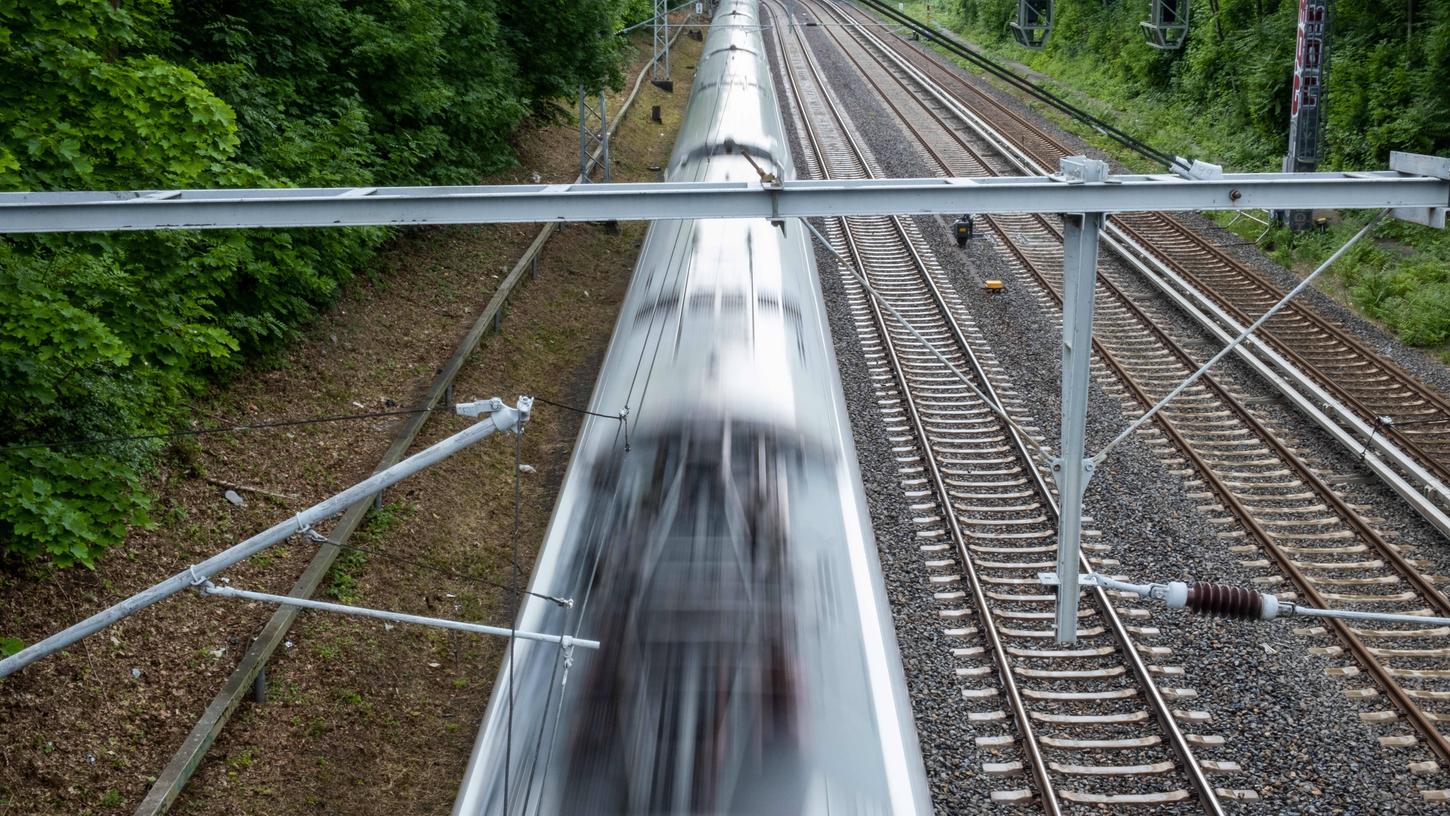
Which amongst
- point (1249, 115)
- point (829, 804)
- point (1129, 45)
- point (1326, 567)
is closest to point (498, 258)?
point (1326, 567)

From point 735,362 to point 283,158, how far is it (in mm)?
6297

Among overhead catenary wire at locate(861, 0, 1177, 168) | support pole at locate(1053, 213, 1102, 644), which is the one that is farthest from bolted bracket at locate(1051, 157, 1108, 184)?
overhead catenary wire at locate(861, 0, 1177, 168)

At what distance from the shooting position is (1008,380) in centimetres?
1459

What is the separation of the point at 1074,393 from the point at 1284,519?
576 centimetres

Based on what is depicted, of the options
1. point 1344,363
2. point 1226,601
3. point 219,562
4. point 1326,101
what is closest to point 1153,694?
point 1226,601

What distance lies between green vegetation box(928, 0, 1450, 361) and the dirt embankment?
12.3m

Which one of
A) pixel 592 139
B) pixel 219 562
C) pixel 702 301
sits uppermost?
pixel 592 139

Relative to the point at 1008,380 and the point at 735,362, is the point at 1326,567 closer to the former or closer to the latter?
the point at 1008,380

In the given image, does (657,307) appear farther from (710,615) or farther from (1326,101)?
(1326,101)

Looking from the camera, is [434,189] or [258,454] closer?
[434,189]

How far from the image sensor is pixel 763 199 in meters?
7.11

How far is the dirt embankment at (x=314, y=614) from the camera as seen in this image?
818 centimetres

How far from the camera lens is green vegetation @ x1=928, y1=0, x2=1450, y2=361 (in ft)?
57.5

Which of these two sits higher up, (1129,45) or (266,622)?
(1129,45)
